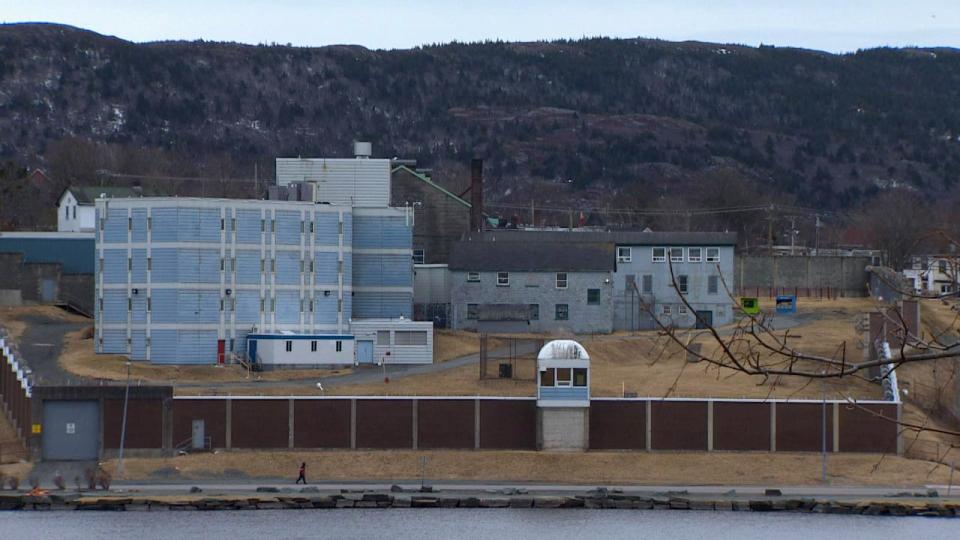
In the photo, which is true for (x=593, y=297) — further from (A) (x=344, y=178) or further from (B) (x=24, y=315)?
(B) (x=24, y=315)

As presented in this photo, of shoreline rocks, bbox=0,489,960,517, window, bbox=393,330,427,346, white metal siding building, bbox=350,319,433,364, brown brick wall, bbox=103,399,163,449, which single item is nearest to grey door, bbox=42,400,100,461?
brown brick wall, bbox=103,399,163,449

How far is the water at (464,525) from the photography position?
185ft

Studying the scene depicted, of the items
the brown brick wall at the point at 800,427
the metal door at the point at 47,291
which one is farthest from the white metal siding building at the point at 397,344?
the metal door at the point at 47,291

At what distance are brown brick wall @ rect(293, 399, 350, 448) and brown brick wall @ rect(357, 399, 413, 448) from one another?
0.62m

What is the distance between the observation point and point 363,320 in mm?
83312

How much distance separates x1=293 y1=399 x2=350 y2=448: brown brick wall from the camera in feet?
220

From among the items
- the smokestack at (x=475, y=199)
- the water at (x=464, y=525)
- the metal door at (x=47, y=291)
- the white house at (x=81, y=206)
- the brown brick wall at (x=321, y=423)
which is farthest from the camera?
the white house at (x=81, y=206)

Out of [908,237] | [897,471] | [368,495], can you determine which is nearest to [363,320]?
[368,495]

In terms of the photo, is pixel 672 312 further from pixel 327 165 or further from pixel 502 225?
pixel 502 225

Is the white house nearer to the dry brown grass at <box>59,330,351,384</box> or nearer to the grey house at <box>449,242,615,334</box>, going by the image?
the grey house at <box>449,242,615,334</box>

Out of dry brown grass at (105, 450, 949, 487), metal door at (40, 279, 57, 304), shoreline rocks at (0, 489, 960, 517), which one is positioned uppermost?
metal door at (40, 279, 57, 304)

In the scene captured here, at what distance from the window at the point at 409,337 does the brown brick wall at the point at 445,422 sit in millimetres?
12791

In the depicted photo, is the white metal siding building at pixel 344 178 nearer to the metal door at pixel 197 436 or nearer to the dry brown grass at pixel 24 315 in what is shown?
the dry brown grass at pixel 24 315

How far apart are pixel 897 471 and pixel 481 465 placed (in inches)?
625
